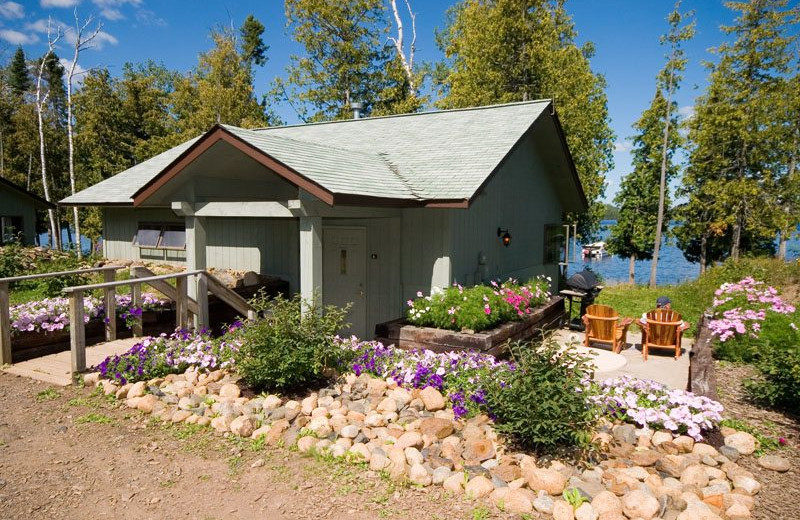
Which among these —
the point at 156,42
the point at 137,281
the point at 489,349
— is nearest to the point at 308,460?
the point at 489,349

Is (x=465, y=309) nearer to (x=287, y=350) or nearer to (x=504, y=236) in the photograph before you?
(x=287, y=350)

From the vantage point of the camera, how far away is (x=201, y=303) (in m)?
6.81

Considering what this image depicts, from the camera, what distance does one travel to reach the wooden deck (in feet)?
18.6

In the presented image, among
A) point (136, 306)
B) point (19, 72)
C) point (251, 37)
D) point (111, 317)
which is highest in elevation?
point (19, 72)

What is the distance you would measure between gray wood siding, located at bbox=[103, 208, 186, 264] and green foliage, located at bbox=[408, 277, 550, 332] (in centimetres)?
896

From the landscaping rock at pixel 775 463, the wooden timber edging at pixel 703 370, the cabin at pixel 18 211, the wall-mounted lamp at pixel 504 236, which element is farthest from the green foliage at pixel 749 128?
the cabin at pixel 18 211

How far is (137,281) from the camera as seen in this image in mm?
6203

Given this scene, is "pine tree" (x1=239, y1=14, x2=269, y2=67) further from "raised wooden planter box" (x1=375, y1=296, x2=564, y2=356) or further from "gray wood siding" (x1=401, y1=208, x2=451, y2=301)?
"raised wooden planter box" (x1=375, y1=296, x2=564, y2=356)

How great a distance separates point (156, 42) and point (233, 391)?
34.4 m

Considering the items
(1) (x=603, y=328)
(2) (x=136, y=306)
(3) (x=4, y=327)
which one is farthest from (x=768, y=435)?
(3) (x=4, y=327)

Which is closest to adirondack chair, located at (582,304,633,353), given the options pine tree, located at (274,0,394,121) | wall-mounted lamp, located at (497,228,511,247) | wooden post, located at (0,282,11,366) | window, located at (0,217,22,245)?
wall-mounted lamp, located at (497,228,511,247)

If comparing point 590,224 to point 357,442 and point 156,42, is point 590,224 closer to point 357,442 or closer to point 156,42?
point 357,442

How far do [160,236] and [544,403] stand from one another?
12.4 m

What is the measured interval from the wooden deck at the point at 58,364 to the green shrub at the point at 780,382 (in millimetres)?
7577
